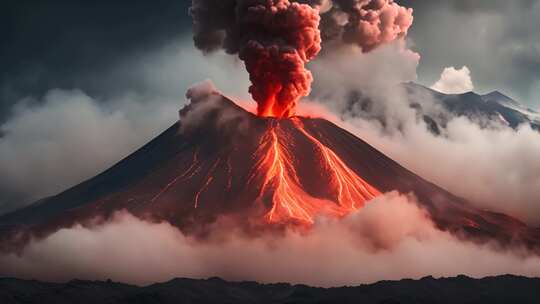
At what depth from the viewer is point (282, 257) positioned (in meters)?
68.6

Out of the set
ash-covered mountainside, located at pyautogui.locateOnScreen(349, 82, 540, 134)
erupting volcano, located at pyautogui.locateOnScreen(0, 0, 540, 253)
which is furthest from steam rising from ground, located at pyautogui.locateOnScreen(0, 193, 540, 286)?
ash-covered mountainside, located at pyautogui.locateOnScreen(349, 82, 540, 134)

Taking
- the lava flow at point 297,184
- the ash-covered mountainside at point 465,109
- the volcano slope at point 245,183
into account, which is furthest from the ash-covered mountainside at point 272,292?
the ash-covered mountainside at point 465,109

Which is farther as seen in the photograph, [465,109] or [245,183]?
[465,109]

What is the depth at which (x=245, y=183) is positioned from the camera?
77938 mm

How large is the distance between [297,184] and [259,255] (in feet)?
37.5

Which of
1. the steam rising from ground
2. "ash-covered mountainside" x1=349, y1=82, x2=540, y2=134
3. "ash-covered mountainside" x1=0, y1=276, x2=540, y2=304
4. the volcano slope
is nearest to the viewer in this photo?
"ash-covered mountainside" x1=0, y1=276, x2=540, y2=304

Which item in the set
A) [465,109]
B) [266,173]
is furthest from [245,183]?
[465,109]

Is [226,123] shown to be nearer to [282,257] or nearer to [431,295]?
[282,257]

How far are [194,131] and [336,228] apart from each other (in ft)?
83.0

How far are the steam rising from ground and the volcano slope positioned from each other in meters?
2.38

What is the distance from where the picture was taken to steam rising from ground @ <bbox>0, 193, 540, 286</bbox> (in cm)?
6712

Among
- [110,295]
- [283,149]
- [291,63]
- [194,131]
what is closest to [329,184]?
[283,149]

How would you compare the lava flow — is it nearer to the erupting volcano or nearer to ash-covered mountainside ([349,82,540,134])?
the erupting volcano

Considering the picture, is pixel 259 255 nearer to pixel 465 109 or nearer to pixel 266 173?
pixel 266 173
